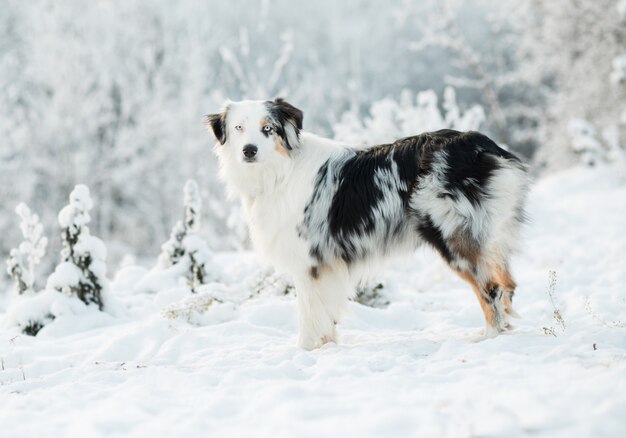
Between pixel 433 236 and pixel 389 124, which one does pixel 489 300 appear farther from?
pixel 389 124

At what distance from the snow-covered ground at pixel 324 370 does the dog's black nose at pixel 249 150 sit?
143 centimetres

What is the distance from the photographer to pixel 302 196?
14.5 feet

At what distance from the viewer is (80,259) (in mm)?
5715

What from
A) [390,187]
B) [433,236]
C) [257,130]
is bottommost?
[433,236]

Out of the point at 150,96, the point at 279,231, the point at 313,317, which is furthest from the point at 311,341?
the point at 150,96

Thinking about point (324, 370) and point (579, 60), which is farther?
point (579, 60)

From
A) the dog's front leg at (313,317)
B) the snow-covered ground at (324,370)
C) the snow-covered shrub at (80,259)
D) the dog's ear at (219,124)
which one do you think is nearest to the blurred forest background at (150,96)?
the snow-covered shrub at (80,259)

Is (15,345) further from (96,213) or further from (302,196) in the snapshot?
(96,213)

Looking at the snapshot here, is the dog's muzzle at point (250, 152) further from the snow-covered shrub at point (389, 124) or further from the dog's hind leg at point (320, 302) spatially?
the snow-covered shrub at point (389, 124)

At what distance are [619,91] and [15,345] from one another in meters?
16.8

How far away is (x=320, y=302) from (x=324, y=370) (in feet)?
3.48

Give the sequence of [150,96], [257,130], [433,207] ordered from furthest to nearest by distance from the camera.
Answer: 1. [150,96]
2. [257,130]
3. [433,207]

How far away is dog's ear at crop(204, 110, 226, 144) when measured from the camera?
181 inches

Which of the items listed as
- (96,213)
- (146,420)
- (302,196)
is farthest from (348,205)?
(96,213)
